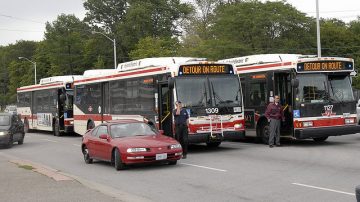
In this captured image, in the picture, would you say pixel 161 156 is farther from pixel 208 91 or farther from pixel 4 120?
pixel 4 120

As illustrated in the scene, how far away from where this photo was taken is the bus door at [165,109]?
18359mm

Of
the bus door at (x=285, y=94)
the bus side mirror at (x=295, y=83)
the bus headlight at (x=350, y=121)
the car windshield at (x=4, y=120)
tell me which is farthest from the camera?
the car windshield at (x=4, y=120)

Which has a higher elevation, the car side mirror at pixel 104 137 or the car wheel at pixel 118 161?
the car side mirror at pixel 104 137

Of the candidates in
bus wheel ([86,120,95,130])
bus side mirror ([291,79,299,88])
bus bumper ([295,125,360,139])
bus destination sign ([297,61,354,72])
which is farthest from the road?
bus wheel ([86,120,95,130])

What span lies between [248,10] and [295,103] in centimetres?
4372

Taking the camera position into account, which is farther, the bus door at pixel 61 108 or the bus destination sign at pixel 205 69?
the bus door at pixel 61 108

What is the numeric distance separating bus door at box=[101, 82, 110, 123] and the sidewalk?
9853 mm

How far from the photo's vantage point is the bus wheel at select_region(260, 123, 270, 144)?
2033 cm

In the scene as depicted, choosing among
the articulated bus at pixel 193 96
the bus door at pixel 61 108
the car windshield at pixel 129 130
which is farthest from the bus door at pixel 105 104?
the bus door at pixel 61 108

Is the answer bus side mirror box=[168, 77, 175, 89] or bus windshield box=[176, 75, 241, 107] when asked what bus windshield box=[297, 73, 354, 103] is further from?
bus side mirror box=[168, 77, 175, 89]

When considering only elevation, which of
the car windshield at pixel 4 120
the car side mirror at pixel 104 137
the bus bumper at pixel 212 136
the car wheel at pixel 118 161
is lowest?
the car wheel at pixel 118 161

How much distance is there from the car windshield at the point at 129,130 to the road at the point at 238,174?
3.15 ft

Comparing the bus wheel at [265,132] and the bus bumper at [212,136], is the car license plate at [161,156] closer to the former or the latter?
the bus bumper at [212,136]

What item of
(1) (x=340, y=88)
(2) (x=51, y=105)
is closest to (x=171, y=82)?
(1) (x=340, y=88)
